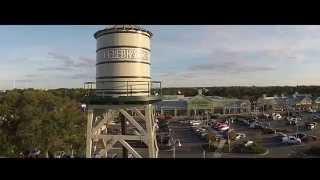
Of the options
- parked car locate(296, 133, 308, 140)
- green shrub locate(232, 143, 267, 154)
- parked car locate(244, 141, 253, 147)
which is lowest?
green shrub locate(232, 143, 267, 154)

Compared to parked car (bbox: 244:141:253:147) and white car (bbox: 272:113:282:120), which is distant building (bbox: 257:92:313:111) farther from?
parked car (bbox: 244:141:253:147)

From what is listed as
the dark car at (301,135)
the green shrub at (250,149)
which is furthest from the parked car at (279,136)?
the green shrub at (250,149)

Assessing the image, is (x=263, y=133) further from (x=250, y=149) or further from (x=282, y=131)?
(x=250, y=149)

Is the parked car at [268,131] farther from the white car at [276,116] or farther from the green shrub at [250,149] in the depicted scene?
the green shrub at [250,149]

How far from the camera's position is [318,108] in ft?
65.1

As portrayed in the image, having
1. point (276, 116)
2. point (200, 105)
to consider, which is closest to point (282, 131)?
point (276, 116)

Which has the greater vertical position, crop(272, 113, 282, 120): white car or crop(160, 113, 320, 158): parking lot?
crop(272, 113, 282, 120): white car

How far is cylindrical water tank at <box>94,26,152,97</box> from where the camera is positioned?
7.47 m

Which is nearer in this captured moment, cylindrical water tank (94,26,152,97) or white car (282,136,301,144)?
cylindrical water tank (94,26,152,97)

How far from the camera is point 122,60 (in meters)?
7.48

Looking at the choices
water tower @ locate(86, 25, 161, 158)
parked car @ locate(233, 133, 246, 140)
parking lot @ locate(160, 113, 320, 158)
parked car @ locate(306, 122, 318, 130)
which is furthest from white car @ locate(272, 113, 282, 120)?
water tower @ locate(86, 25, 161, 158)
